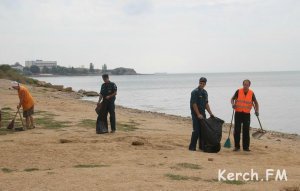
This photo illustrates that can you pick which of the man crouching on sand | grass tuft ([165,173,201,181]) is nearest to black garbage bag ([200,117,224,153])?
grass tuft ([165,173,201,181])

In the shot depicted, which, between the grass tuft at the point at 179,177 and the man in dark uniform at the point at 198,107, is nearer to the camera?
the grass tuft at the point at 179,177

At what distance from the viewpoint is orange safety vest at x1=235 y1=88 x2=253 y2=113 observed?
10.8 meters

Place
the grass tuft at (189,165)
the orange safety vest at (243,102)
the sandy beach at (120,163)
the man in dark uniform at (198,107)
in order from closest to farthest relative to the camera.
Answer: the sandy beach at (120,163) < the grass tuft at (189,165) < the man in dark uniform at (198,107) < the orange safety vest at (243,102)

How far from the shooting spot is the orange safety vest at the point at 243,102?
35.4 feet

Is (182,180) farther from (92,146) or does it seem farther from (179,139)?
(179,139)

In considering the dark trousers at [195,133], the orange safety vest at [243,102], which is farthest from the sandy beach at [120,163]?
the orange safety vest at [243,102]

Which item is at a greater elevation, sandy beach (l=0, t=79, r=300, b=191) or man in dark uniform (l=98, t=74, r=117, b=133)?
man in dark uniform (l=98, t=74, r=117, b=133)

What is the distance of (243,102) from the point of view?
1080 cm

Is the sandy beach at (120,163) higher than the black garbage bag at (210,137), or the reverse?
the black garbage bag at (210,137)

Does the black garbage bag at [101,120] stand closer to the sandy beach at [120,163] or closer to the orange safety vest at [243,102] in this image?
the sandy beach at [120,163]

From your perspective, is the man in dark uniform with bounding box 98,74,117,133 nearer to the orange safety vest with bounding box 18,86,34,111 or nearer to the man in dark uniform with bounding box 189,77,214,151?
the orange safety vest with bounding box 18,86,34,111

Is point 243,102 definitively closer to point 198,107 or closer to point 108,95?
point 198,107

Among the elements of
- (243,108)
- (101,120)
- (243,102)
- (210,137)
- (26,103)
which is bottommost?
(210,137)

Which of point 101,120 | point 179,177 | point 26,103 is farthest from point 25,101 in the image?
point 179,177
